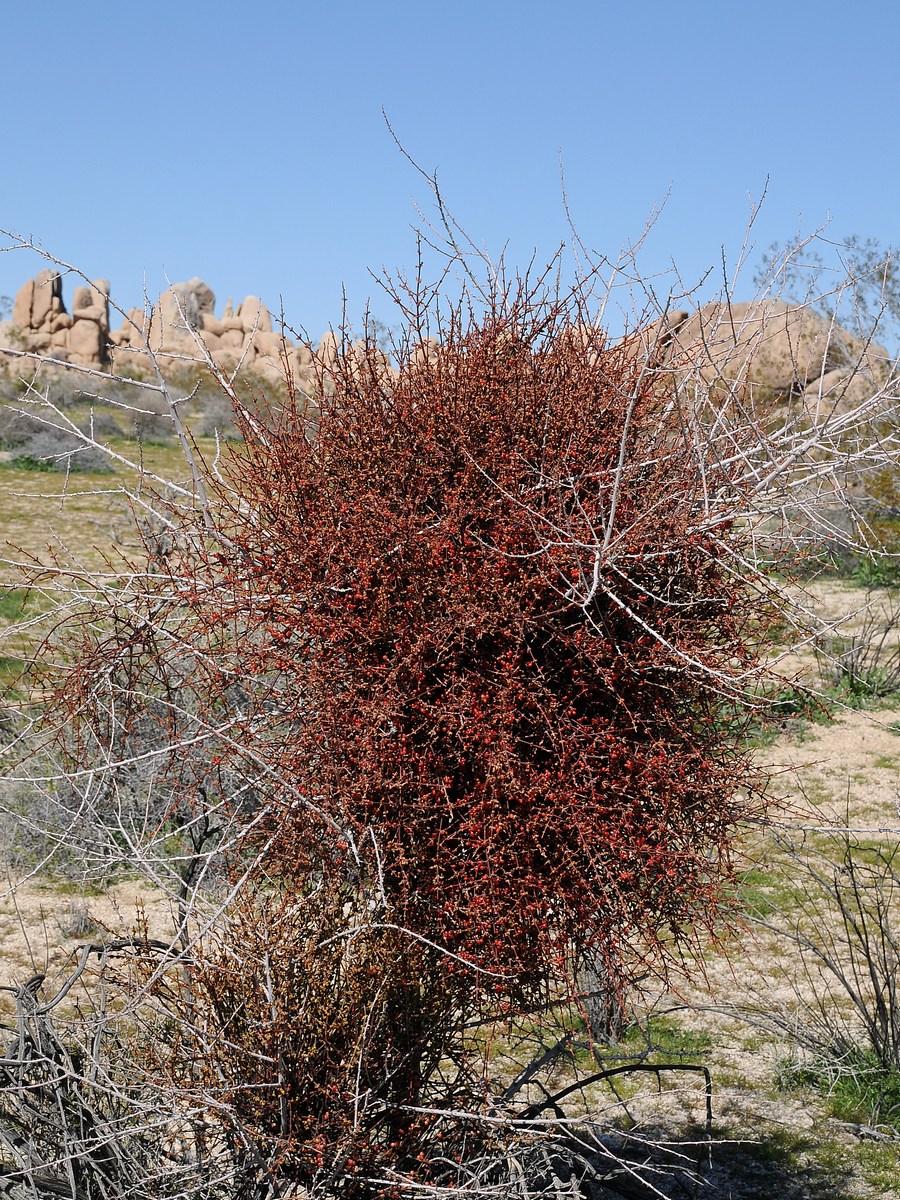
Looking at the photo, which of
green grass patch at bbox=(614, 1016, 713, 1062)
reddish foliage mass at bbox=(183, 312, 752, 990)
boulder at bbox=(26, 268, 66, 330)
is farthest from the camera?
boulder at bbox=(26, 268, 66, 330)

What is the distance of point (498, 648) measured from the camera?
2756 millimetres

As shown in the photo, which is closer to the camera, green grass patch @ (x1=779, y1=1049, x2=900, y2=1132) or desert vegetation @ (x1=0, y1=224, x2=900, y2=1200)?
desert vegetation @ (x1=0, y1=224, x2=900, y2=1200)

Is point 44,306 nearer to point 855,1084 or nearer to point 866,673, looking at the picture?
point 866,673

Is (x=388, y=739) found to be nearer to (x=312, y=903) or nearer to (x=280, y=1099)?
(x=312, y=903)

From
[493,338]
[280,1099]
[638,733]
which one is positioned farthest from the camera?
[493,338]

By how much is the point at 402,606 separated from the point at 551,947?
878mm

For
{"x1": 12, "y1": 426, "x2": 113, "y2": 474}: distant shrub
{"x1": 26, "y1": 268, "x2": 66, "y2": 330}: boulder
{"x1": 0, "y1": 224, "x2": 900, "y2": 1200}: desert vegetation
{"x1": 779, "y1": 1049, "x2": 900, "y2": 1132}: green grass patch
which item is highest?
{"x1": 26, "y1": 268, "x2": 66, "y2": 330}: boulder

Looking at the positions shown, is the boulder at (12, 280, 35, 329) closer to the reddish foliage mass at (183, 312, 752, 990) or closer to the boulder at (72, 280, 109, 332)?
the boulder at (72, 280, 109, 332)

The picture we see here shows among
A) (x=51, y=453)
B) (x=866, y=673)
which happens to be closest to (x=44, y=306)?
(x=51, y=453)

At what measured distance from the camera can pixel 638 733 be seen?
2844mm

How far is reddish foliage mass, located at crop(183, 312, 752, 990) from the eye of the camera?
2.65m

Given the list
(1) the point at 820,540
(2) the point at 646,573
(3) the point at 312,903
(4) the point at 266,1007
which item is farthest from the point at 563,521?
(4) the point at 266,1007

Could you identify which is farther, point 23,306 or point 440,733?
point 23,306

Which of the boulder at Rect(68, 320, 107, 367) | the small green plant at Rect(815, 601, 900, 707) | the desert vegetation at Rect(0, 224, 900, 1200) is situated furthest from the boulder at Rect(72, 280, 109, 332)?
the desert vegetation at Rect(0, 224, 900, 1200)
